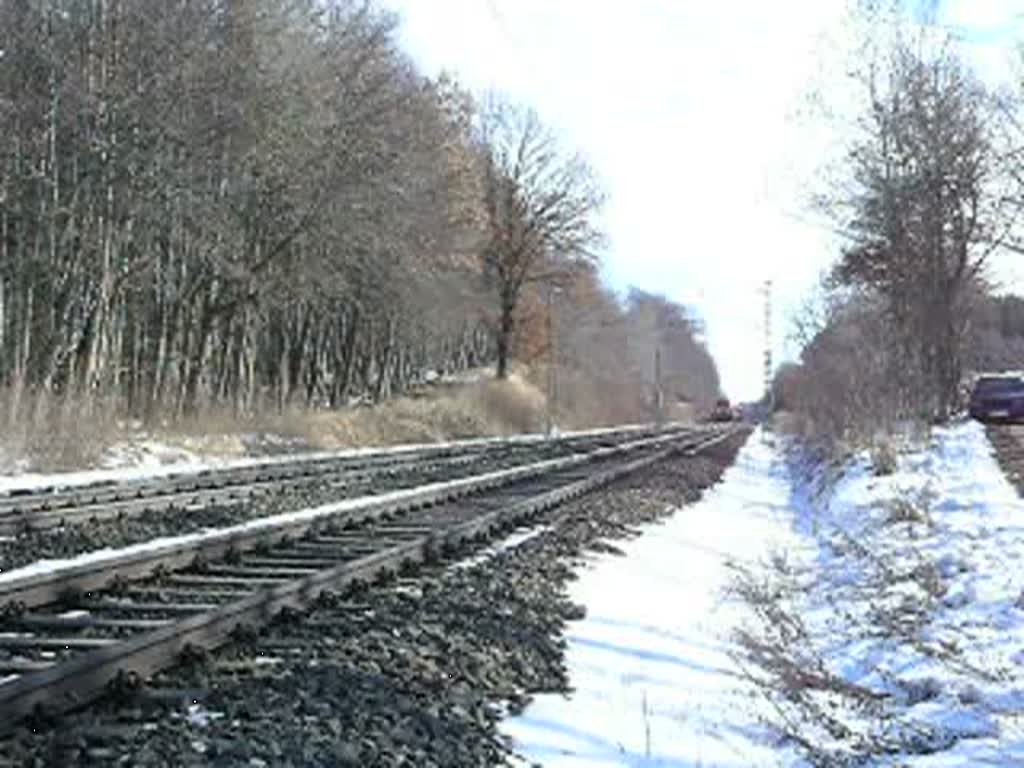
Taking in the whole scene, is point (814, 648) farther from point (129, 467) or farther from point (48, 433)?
point (48, 433)

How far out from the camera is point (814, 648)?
1074 centimetres

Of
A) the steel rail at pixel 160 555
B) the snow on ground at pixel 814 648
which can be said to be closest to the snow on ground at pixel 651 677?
the snow on ground at pixel 814 648

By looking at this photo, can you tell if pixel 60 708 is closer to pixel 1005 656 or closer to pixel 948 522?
pixel 1005 656

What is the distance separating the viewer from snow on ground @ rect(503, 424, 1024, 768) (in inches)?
281

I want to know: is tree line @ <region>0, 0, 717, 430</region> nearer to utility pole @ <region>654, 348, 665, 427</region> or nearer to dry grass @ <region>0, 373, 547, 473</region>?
dry grass @ <region>0, 373, 547, 473</region>

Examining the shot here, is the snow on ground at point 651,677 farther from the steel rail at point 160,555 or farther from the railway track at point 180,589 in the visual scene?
the steel rail at point 160,555

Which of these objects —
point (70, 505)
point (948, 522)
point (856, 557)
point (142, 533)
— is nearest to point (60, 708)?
point (142, 533)

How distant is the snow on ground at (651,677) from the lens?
686 centimetres

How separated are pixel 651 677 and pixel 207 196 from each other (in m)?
29.5

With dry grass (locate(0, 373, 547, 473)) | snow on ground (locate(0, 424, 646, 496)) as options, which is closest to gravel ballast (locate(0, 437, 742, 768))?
snow on ground (locate(0, 424, 646, 496))

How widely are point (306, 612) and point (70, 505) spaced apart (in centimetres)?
722

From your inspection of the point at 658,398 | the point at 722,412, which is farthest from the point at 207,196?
the point at 722,412

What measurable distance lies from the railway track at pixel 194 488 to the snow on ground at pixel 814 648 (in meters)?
5.23

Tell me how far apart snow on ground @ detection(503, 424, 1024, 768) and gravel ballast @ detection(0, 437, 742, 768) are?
333 mm
